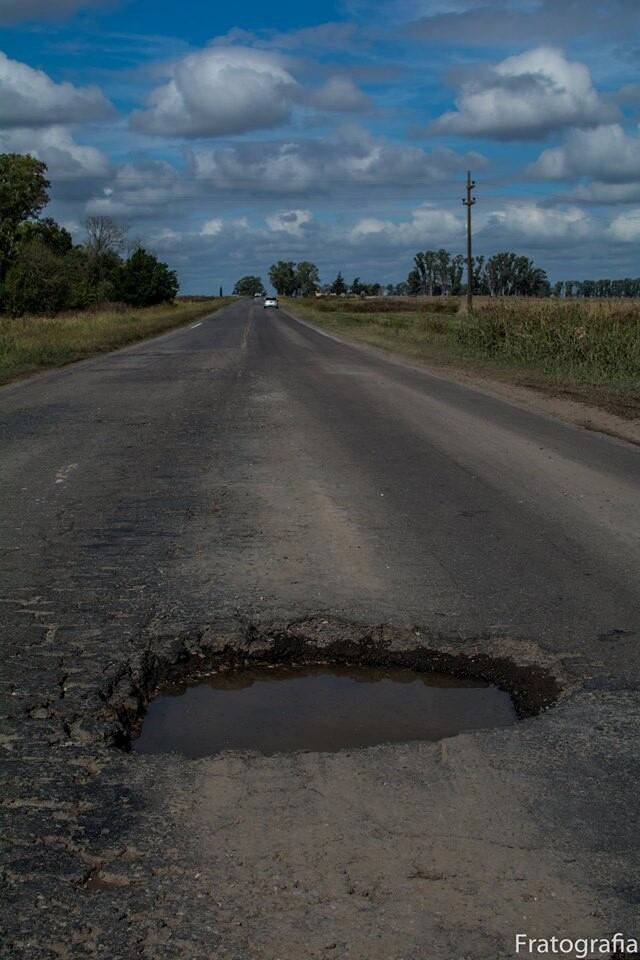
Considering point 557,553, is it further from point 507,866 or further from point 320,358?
point 320,358

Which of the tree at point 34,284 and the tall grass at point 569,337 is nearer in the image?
the tall grass at point 569,337

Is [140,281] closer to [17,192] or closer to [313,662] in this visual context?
[17,192]

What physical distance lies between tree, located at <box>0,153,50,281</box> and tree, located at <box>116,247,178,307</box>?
58.5 ft

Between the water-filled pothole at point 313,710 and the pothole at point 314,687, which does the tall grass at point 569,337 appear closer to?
the pothole at point 314,687

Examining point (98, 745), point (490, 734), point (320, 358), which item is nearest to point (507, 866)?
point (490, 734)

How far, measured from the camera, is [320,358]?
2509 centimetres

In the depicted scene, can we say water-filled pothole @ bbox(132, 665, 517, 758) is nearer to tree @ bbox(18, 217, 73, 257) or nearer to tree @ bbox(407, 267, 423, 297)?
tree @ bbox(18, 217, 73, 257)

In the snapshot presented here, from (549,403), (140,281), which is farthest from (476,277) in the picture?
(549,403)

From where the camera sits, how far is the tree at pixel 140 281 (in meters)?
86.7

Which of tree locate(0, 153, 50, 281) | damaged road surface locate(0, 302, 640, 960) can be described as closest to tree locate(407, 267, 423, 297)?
tree locate(0, 153, 50, 281)

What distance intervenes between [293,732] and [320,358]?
21.3 meters

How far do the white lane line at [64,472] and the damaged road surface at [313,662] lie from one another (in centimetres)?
6

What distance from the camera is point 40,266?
198 feet

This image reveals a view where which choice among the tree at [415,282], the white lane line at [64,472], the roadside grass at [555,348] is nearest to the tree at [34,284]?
the roadside grass at [555,348]
